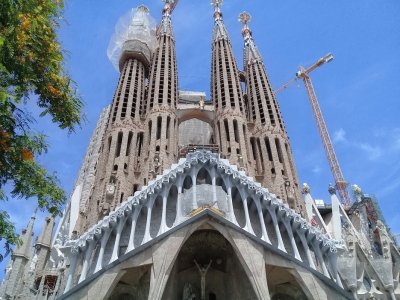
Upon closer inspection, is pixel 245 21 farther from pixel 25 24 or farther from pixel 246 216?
pixel 25 24

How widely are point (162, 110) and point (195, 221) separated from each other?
14067mm

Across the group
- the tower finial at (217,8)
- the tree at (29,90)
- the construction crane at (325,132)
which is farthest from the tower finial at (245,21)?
the tree at (29,90)

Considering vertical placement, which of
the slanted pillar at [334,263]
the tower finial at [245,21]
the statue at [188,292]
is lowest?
the statue at [188,292]

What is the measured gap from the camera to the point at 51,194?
7.41m

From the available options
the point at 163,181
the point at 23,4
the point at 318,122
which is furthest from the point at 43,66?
the point at 318,122

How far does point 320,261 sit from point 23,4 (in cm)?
1961

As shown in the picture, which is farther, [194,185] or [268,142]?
[268,142]

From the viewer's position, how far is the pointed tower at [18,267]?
28484mm

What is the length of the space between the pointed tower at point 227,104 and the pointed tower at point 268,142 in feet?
3.90

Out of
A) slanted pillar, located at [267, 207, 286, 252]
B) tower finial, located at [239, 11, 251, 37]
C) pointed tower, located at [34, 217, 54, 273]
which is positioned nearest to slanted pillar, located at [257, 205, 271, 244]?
slanted pillar, located at [267, 207, 286, 252]

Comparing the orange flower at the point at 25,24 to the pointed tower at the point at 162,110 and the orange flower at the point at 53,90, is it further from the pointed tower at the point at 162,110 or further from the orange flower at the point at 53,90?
the pointed tower at the point at 162,110

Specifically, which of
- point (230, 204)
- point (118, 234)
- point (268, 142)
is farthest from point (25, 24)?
point (268, 142)

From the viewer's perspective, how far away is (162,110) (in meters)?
32.6

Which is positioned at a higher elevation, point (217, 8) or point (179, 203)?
point (217, 8)
